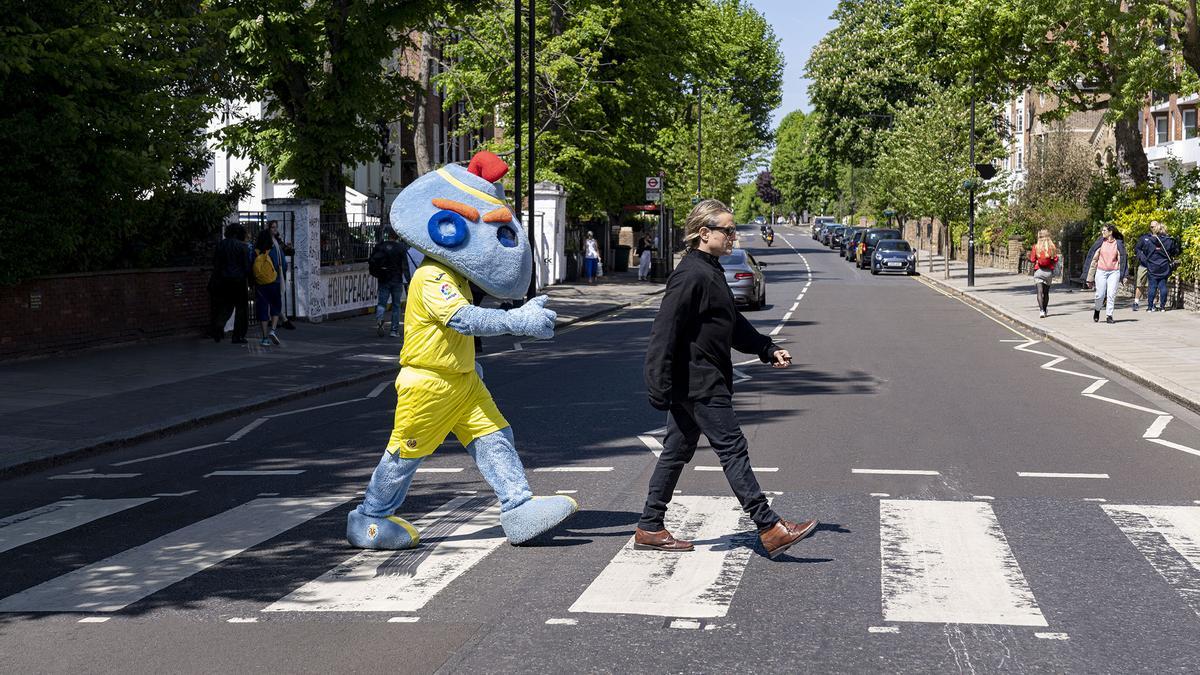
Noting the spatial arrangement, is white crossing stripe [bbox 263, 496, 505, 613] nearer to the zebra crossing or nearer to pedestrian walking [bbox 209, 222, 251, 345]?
the zebra crossing

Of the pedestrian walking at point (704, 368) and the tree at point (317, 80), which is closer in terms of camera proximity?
the pedestrian walking at point (704, 368)

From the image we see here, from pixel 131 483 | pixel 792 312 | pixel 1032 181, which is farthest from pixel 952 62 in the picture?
pixel 131 483

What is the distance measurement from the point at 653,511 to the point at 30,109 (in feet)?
42.9

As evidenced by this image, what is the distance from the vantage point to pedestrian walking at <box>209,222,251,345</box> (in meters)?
20.2

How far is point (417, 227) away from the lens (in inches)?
276

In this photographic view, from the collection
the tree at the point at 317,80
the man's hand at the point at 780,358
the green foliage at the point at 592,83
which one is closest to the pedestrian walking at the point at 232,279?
the tree at the point at 317,80

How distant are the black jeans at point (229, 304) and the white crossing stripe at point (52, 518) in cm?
1187

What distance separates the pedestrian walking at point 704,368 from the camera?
679 centimetres

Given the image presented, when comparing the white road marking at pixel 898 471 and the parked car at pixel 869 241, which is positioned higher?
the parked car at pixel 869 241

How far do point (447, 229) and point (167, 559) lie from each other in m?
2.25

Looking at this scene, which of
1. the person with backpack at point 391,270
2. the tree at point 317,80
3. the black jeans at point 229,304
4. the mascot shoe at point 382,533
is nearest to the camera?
the mascot shoe at point 382,533

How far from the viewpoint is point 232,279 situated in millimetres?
20297

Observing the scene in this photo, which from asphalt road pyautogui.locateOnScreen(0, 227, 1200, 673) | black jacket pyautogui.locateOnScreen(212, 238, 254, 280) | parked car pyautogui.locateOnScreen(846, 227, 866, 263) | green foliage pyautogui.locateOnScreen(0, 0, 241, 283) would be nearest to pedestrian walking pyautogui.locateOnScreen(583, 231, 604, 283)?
parked car pyautogui.locateOnScreen(846, 227, 866, 263)

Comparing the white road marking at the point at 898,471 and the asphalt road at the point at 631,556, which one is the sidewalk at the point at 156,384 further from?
the white road marking at the point at 898,471
